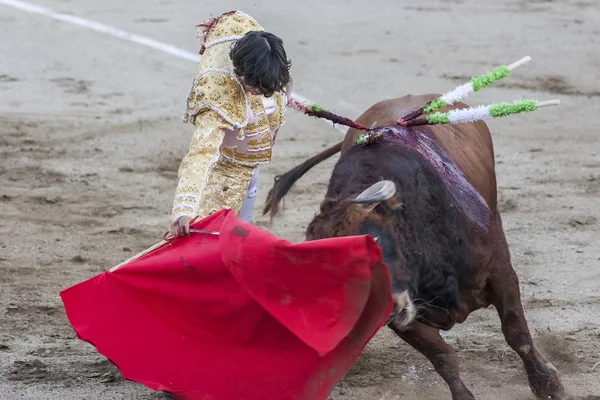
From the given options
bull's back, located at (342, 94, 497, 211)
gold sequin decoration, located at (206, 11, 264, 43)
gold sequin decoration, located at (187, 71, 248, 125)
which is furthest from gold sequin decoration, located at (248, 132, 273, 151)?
bull's back, located at (342, 94, 497, 211)

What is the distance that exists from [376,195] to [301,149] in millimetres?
3642

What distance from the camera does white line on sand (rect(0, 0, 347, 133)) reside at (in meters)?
8.73

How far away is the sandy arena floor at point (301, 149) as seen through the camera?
163 inches

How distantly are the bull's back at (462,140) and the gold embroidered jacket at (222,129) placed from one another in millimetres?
549

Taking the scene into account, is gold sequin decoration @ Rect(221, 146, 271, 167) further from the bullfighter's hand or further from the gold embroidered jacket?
the bullfighter's hand

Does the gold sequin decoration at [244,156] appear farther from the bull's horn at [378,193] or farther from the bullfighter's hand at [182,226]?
the bull's horn at [378,193]

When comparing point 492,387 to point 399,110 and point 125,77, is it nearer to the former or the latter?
point 399,110

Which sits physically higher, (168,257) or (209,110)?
(209,110)

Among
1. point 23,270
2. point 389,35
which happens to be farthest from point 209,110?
point 389,35

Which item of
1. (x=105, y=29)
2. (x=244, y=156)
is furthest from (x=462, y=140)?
(x=105, y=29)

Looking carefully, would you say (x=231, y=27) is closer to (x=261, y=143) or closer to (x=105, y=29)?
(x=261, y=143)

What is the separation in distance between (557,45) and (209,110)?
561 cm

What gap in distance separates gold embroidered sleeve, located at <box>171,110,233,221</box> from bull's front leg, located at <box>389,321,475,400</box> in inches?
32.8

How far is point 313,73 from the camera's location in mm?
8102
